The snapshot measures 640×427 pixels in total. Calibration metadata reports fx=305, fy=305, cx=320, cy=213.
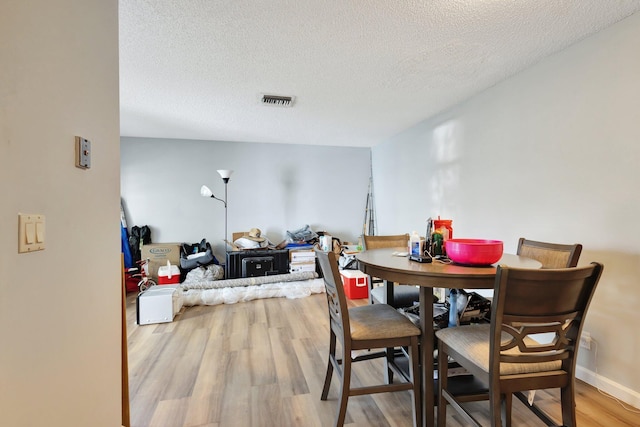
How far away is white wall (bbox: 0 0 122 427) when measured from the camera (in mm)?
756

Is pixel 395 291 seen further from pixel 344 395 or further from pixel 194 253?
pixel 194 253

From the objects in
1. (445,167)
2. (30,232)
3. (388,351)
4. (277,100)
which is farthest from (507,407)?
(277,100)

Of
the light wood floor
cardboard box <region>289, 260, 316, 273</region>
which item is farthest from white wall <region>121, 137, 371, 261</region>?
the light wood floor

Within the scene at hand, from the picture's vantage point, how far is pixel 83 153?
1.10 m

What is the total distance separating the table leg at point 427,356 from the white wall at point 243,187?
396 centimetres

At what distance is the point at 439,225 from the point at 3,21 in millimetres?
2033

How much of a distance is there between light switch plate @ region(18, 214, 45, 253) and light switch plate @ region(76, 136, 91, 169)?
0.93 feet

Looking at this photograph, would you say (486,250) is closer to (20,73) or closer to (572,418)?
(572,418)

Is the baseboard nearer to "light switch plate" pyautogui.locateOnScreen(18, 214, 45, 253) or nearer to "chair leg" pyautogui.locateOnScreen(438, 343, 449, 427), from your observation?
"chair leg" pyautogui.locateOnScreen(438, 343, 449, 427)

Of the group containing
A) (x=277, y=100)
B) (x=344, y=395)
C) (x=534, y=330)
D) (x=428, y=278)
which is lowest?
(x=344, y=395)

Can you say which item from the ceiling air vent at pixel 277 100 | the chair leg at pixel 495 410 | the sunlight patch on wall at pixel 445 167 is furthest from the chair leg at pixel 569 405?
the ceiling air vent at pixel 277 100

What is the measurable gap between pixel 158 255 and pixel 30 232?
13.4 feet

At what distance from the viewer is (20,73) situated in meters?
0.79

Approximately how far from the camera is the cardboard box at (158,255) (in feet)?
14.6
